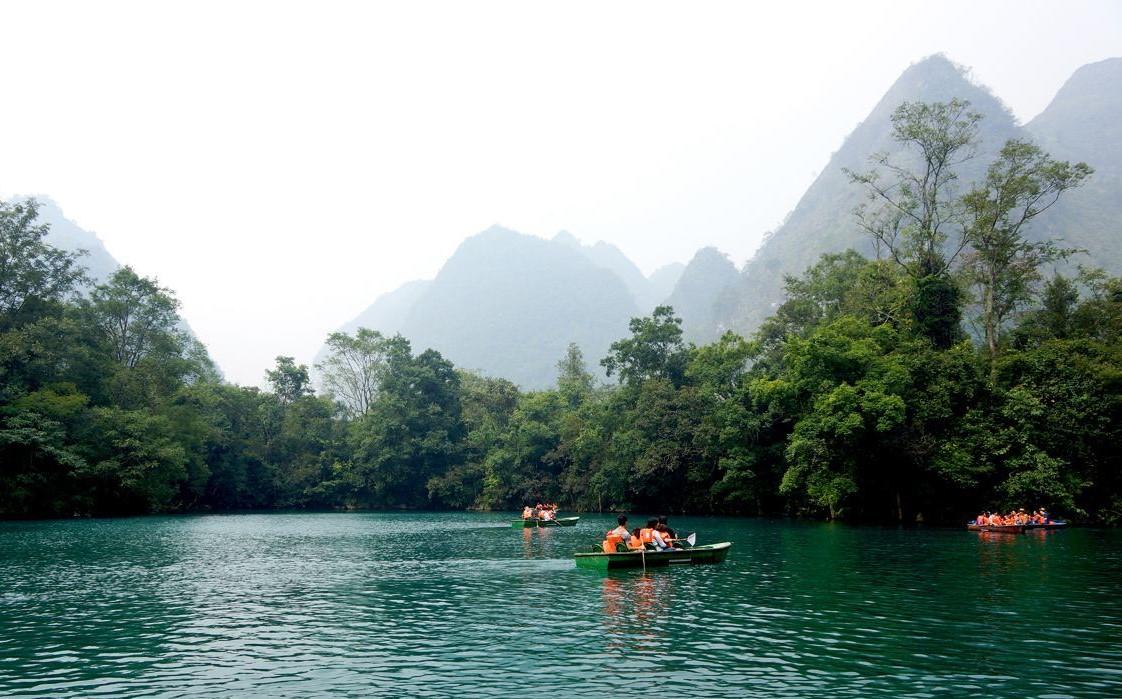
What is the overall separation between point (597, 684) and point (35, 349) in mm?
53973

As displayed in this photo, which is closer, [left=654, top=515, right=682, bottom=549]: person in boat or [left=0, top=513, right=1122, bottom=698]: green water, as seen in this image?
[left=0, top=513, right=1122, bottom=698]: green water

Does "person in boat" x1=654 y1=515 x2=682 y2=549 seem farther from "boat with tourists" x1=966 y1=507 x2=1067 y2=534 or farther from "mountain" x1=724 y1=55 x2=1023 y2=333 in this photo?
"mountain" x1=724 y1=55 x2=1023 y2=333

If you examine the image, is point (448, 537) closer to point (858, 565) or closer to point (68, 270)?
point (858, 565)

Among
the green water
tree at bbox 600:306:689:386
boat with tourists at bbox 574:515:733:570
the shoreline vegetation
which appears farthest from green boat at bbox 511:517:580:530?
→ tree at bbox 600:306:689:386

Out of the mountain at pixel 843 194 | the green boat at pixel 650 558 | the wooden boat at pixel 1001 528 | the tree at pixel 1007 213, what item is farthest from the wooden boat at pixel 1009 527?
the mountain at pixel 843 194

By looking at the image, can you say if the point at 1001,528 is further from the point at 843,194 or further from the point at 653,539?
the point at 843,194

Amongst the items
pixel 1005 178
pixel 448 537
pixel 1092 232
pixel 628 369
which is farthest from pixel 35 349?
pixel 1092 232

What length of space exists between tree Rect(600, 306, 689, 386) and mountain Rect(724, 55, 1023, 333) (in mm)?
63329

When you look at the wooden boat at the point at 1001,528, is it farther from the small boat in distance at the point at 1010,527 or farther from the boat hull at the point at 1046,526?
the boat hull at the point at 1046,526

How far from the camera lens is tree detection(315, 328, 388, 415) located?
88812 millimetres

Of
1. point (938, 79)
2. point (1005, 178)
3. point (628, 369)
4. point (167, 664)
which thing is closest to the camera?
point (167, 664)

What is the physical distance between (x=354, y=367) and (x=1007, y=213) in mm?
68782

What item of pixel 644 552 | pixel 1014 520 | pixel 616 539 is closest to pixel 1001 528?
pixel 1014 520

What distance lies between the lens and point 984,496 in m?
40.5
